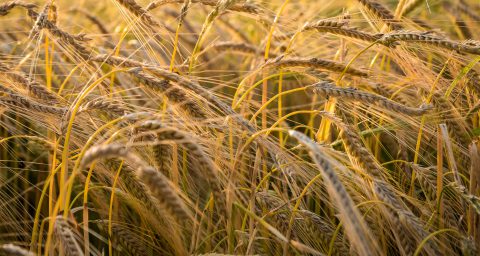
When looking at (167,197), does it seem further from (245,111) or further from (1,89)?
(245,111)

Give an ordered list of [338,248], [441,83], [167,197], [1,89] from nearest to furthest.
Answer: [167,197] → [338,248] → [1,89] → [441,83]

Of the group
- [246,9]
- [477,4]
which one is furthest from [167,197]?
[477,4]

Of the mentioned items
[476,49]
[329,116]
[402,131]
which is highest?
[476,49]

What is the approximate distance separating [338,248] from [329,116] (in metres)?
0.42

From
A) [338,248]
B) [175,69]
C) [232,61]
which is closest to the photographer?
[338,248]

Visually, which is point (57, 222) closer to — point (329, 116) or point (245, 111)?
point (329, 116)

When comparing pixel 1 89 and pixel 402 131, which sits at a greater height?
pixel 1 89

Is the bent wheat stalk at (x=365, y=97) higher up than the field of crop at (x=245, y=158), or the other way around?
the bent wheat stalk at (x=365, y=97)

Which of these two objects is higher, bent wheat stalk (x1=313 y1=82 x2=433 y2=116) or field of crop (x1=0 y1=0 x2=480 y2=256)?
bent wheat stalk (x1=313 y1=82 x2=433 y2=116)

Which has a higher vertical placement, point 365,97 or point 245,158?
point 365,97

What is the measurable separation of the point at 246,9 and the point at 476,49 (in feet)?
3.17

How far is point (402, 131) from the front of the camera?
2.53m

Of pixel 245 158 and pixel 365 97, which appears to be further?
pixel 245 158

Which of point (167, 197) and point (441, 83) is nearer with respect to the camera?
point (167, 197)
